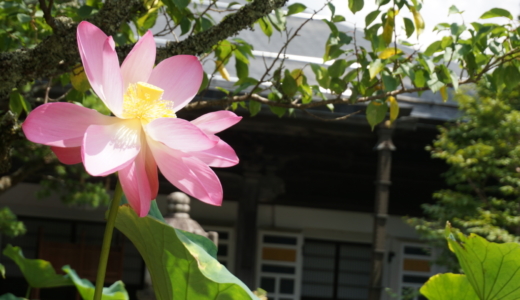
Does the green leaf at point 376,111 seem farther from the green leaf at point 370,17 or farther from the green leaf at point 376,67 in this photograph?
the green leaf at point 370,17

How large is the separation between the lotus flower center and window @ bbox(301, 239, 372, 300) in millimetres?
6297

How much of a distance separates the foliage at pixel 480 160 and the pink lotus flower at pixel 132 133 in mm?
4278

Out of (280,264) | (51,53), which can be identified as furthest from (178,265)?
(280,264)

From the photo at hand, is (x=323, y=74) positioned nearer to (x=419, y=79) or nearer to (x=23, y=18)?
(x=419, y=79)

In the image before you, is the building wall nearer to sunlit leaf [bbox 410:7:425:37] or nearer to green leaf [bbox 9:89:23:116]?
sunlit leaf [bbox 410:7:425:37]

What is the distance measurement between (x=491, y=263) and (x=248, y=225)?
16.7 feet

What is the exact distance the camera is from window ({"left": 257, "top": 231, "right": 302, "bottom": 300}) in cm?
645

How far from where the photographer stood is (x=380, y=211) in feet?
16.5

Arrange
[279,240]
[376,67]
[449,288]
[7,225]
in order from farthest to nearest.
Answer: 1. [279,240]
2. [7,225]
3. [376,67]
4. [449,288]

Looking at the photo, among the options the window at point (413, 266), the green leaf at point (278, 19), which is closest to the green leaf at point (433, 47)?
the green leaf at point (278, 19)

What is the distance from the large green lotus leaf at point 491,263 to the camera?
785 millimetres

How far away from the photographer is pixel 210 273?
667 millimetres

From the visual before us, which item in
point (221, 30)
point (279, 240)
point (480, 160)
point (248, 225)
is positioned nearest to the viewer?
point (221, 30)

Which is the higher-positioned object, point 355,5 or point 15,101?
point 355,5
